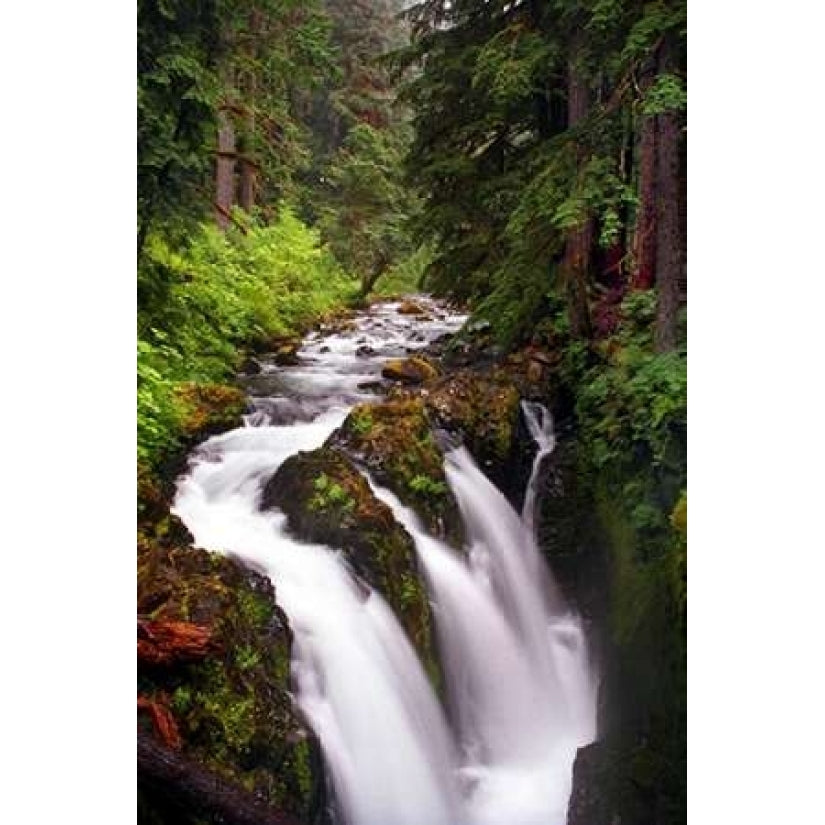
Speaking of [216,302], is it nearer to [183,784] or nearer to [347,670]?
[347,670]

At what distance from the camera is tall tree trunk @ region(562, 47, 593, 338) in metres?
3.55

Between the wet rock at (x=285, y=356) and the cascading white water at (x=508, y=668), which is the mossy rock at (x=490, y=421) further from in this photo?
the wet rock at (x=285, y=356)

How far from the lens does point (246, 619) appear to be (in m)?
2.88

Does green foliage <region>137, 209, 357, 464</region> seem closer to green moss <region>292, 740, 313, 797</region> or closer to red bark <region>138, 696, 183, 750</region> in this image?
red bark <region>138, 696, 183, 750</region>

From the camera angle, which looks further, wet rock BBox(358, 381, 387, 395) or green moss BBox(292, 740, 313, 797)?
wet rock BBox(358, 381, 387, 395)

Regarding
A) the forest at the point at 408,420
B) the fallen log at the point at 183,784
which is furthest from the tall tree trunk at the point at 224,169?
the fallen log at the point at 183,784

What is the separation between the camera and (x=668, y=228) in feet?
10.4

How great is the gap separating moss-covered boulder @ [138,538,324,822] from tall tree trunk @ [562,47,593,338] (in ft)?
6.11

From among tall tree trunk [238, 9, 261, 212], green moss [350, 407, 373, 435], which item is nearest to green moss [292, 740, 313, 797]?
green moss [350, 407, 373, 435]
